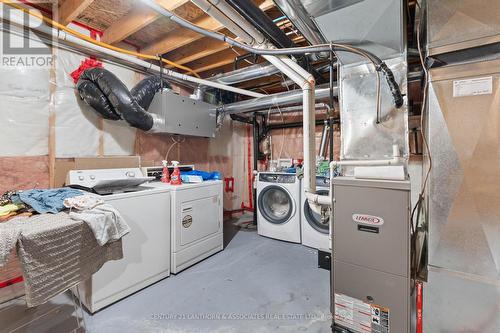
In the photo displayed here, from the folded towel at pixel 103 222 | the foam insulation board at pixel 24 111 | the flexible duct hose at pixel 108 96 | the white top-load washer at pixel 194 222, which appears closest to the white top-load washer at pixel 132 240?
the white top-load washer at pixel 194 222

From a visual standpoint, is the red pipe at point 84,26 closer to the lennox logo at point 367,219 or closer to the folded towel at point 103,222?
the folded towel at point 103,222

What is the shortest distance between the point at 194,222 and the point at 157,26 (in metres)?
2.06

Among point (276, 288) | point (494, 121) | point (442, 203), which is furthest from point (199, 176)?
point (494, 121)

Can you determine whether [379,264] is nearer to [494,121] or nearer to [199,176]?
[494,121]

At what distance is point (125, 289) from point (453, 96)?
2651mm

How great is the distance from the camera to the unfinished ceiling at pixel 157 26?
6.24 feet

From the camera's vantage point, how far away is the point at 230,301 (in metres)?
1.84

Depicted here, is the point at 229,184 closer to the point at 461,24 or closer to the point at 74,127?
the point at 74,127

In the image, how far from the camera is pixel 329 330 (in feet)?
5.04

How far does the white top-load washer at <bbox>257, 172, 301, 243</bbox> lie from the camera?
3.03 m

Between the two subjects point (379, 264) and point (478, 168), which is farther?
point (379, 264)

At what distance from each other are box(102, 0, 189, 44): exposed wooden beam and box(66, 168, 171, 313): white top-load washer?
136 centimetres

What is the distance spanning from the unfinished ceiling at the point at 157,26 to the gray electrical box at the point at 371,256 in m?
1.54

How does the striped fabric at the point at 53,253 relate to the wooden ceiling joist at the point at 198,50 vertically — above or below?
below
